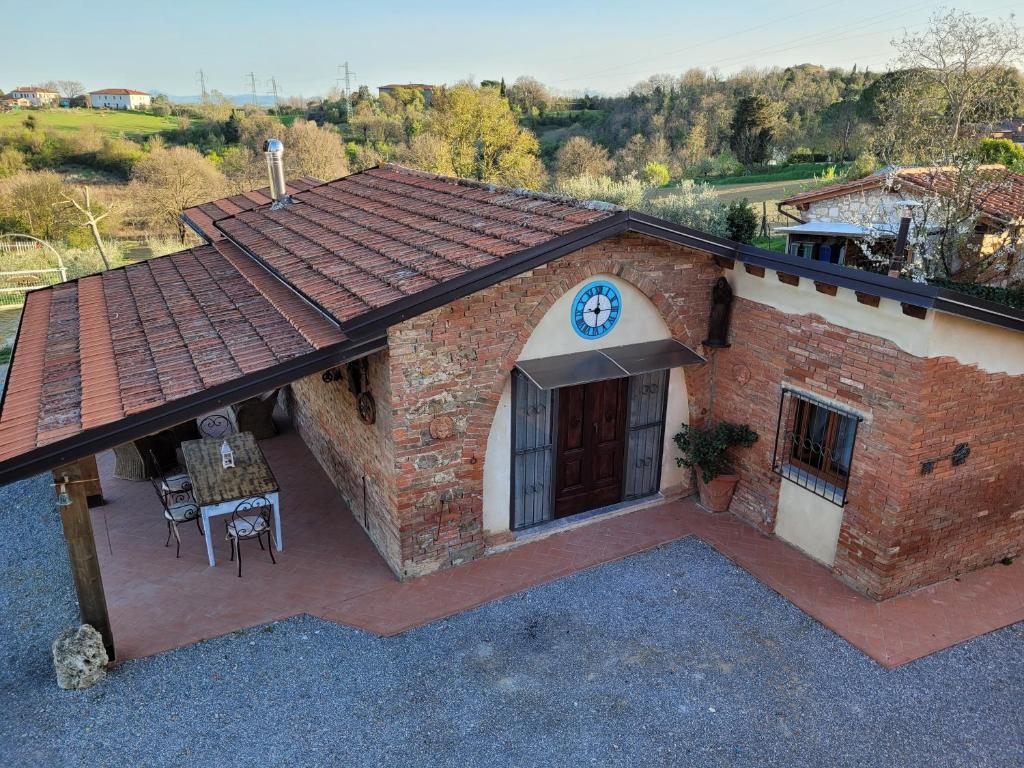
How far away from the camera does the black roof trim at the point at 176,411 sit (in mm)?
5301

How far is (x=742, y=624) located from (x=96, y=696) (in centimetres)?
649

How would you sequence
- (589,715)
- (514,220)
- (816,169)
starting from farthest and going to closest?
(816,169) < (514,220) < (589,715)

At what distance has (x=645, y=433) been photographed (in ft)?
30.2

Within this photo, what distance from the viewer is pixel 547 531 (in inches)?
345

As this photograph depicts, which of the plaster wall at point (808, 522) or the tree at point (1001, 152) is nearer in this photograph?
the plaster wall at point (808, 522)

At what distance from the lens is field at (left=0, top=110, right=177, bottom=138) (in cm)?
4921

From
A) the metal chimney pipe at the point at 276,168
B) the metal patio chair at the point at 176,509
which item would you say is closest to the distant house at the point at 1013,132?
the metal chimney pipe at the point at 276,168

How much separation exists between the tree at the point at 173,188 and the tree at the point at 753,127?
31.9m

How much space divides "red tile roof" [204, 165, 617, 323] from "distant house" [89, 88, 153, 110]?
246 feet

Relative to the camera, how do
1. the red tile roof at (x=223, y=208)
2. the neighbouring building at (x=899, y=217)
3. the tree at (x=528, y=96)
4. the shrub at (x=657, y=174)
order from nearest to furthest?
the red tile roof at (x=223, y=208) < the neighbouring building at (x=899, y=217) < the shrub at (x=657, y=174) < the tree at (x=528, y=96)

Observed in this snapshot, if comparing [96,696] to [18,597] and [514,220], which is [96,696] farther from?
[514,220]

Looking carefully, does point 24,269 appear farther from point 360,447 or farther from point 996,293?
point 996,293

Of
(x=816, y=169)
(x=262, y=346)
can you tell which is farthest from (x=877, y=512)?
(x=816, y=169)

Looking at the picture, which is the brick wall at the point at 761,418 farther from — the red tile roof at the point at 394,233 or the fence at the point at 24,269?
the fence at the point at 24,269
